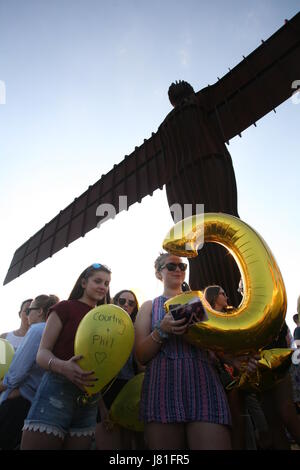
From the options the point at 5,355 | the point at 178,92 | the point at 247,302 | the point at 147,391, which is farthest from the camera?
the point at 178,92

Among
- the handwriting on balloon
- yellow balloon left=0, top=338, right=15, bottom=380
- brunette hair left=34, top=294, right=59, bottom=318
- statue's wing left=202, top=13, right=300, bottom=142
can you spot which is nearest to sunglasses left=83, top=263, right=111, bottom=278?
the handwriting on balloon

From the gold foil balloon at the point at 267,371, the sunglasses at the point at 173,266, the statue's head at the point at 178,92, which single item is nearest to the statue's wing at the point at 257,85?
the statue's head at the point at 178,92

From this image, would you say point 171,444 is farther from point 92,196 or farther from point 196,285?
point 92,196

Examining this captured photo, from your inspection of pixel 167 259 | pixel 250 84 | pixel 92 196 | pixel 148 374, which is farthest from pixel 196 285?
pixel 92 196

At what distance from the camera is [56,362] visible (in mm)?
1760

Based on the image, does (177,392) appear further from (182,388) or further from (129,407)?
(129,407)

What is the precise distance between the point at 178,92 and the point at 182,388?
4277 mm

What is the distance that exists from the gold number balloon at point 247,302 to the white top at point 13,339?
254cm

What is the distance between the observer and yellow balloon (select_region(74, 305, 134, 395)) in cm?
174

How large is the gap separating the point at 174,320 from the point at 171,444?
570 mm

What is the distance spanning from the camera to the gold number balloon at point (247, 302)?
1498mm

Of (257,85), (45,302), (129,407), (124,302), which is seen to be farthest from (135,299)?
(257,85)

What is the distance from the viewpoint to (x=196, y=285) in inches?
142

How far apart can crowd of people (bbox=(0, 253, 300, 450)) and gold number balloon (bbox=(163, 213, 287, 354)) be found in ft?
0.41
